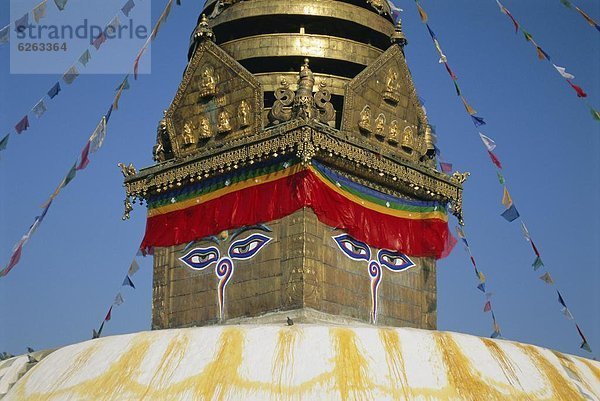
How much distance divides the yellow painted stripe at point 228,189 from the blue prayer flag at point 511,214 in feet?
11.1

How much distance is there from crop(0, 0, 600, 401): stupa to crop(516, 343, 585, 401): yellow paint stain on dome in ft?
0.09

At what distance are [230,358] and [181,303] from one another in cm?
648

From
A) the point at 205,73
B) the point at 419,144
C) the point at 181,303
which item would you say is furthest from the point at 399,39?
the point at 181,303

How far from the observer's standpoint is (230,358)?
10.8 meters

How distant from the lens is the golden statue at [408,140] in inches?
711

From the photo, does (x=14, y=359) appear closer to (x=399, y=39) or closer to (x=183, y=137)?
(x=183, y=137)

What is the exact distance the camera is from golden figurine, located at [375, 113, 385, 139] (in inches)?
691

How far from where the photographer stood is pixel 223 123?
17375 millimetres

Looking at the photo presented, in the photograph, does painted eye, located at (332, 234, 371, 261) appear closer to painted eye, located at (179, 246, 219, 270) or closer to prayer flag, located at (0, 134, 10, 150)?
painted eye, located at (179, 246, 219, 270)

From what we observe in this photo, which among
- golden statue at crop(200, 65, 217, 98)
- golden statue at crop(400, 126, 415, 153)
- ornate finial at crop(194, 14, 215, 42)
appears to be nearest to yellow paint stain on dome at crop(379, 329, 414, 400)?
golden statue at crop(400, 126, 415, 153)

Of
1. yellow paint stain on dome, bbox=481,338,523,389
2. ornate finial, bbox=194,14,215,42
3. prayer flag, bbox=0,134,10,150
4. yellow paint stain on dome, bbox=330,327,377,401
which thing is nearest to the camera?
yellow paint stain on dome, bbox=330,327,377,401

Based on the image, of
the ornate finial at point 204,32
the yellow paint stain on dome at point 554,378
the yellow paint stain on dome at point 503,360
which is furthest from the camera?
the ornate finial at point 204,32

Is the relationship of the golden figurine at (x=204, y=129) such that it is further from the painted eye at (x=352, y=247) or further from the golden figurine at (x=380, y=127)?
the painted eye at (x=352, y=247)

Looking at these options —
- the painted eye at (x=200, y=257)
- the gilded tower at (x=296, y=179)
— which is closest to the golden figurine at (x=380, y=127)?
the gilded tower at (x=296, y=179)
